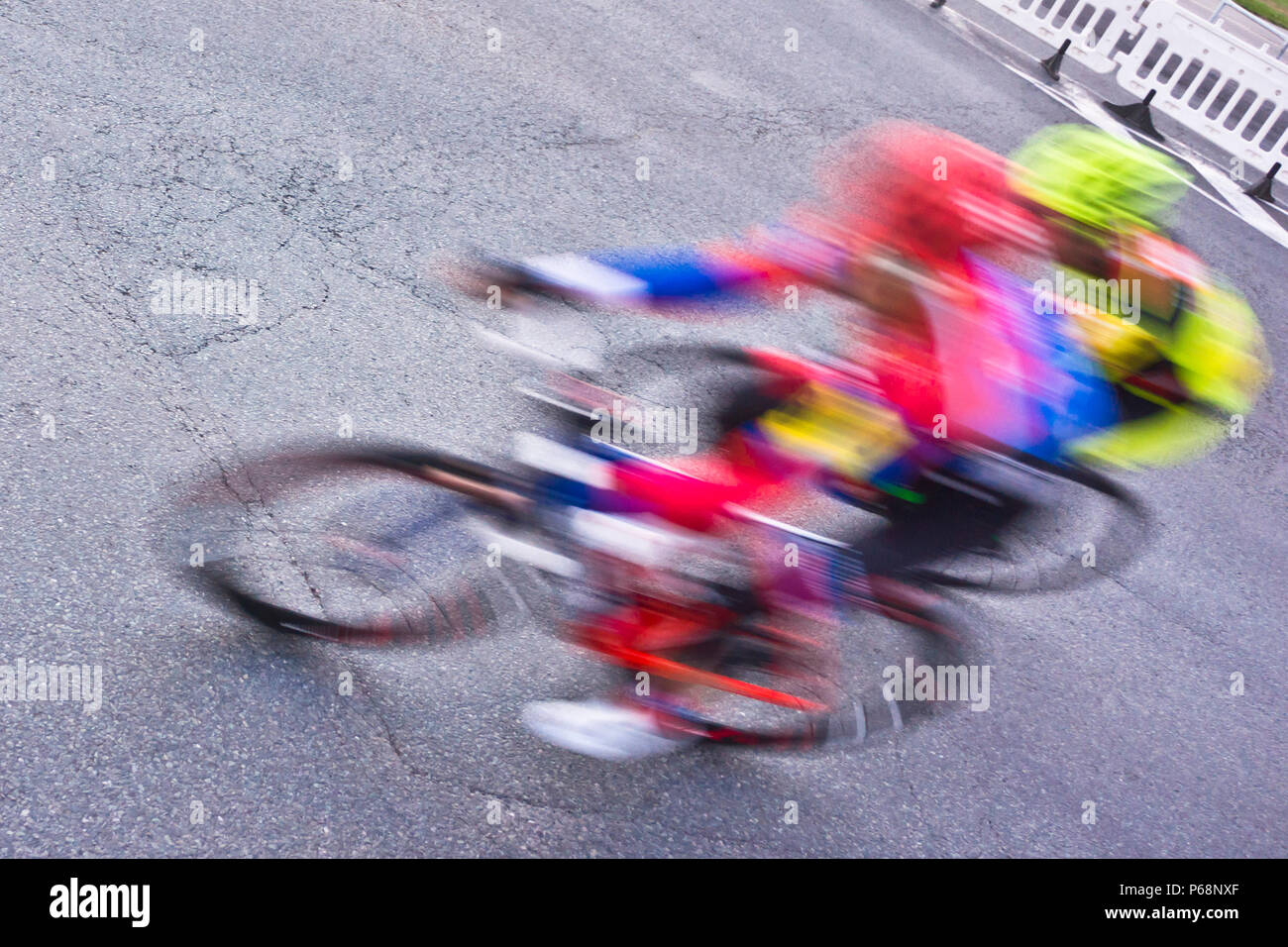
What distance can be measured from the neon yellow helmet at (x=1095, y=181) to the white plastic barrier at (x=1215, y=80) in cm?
723

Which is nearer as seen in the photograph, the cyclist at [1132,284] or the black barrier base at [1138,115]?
the cyclist at [1132,284]

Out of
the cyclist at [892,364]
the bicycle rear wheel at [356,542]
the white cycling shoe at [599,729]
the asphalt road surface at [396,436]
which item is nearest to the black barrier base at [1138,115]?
the asphalt road surface at [396,436]

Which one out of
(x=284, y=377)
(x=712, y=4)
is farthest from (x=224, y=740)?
(x=712, y=4)

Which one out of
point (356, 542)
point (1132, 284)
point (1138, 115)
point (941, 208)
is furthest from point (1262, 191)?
point (356, 542)

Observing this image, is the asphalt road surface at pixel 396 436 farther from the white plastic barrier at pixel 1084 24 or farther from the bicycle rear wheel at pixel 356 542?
the white plastic barrier at pixel 1084 24

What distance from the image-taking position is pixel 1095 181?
3.66m

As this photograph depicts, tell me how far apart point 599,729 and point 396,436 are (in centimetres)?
142

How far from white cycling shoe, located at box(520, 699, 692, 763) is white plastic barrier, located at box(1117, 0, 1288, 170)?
9.49 m

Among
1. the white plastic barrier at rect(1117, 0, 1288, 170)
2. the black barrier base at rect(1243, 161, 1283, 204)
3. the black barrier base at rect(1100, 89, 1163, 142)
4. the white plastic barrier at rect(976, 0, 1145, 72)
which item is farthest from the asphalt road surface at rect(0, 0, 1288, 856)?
the white plastic barrier at rect(1117, 0, 1288, 170)

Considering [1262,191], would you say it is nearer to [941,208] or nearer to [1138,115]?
[1138,115]

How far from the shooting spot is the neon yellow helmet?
11.8 ft

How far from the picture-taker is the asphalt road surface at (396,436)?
2.77 m

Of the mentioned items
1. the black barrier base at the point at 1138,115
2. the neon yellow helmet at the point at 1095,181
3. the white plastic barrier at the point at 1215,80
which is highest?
the white plastic barrier at the point at 1215,80

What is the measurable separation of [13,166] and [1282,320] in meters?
7.76
